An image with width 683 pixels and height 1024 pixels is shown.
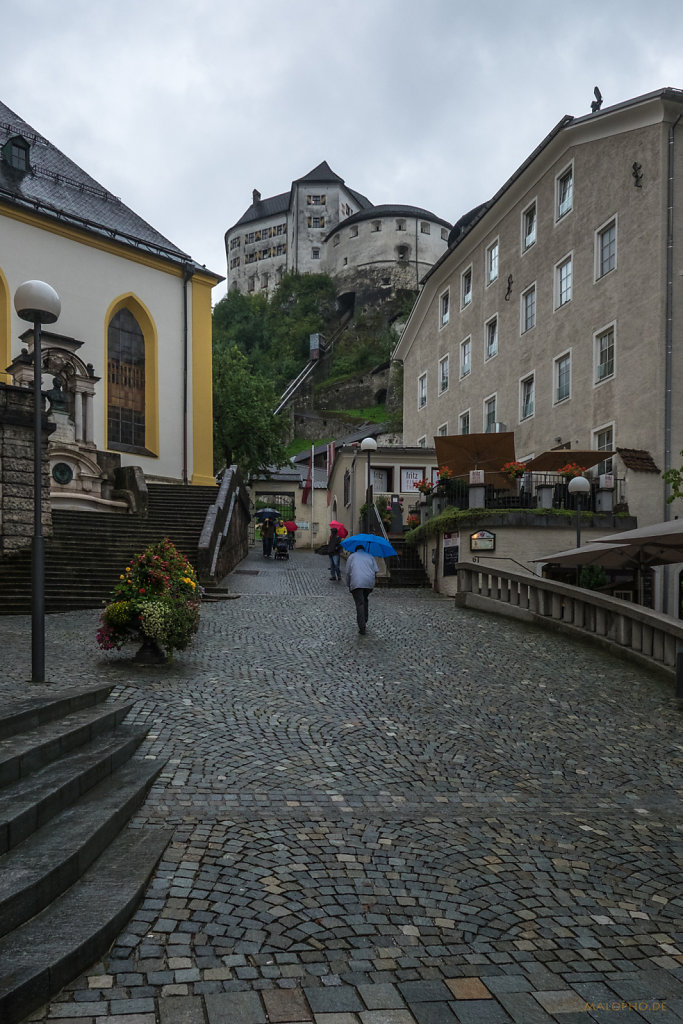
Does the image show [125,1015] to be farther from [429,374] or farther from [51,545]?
[429,374]

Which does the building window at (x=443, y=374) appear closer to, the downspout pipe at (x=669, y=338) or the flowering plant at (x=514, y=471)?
the flowering plant at (x=514, y=471)

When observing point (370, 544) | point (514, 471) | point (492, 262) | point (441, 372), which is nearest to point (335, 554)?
point (514, 471)

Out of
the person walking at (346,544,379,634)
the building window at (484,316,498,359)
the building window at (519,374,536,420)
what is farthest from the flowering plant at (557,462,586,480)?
the building window at (484,316,498,359)

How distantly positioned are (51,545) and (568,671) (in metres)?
11.6

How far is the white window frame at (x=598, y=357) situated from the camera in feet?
77.2

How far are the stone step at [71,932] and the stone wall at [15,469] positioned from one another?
12.9m

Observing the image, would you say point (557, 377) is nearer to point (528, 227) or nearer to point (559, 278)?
point (559, 278)

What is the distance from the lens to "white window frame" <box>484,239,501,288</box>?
1241 inches

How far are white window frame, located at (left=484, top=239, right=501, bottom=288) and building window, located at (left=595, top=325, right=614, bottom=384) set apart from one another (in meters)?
8.43

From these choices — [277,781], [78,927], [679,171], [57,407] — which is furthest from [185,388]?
[78,927]

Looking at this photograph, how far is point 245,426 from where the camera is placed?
43.8 m

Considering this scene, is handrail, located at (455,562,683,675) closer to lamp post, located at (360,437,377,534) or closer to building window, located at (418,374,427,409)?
lamp post, located at (360,437,377,534)

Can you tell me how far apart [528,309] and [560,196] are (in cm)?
400

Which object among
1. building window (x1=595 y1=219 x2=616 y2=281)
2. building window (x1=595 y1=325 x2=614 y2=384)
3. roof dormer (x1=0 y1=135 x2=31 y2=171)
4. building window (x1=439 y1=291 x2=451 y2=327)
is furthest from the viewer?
building window (x1=439 y1=291 x2=451 y2=327)
